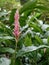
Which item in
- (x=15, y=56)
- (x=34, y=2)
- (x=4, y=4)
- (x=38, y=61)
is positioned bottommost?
(x=4, y=4)

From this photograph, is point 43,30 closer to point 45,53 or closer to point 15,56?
point 45,53

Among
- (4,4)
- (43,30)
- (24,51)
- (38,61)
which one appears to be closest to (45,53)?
(38,61)

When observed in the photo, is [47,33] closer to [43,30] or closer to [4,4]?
[43,30]

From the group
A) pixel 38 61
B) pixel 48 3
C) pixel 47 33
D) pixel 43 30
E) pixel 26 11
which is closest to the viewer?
pixel 38 61

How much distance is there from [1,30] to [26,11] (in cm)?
42

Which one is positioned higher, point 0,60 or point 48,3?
point 0,60

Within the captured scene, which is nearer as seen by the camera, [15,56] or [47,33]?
[15,56]

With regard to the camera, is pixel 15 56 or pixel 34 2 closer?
pixel 15 56

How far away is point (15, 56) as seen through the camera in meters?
1.12

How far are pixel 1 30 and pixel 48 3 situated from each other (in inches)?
62.1

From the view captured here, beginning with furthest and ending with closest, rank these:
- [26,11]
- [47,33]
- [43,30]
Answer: [26,11] → [43,30] → [47,33]

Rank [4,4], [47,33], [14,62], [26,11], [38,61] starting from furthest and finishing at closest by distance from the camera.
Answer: [4,4] → [26,11] → [47,33] → [38,61] → [14,62]

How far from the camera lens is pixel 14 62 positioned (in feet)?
3.65

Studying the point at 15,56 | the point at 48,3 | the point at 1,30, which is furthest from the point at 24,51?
the point at 48,3
